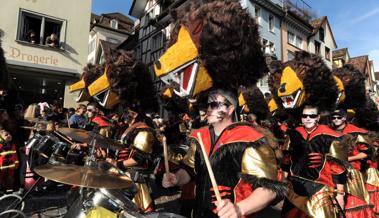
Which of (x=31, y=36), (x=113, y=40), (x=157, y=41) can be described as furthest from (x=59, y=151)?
(x=113, y=40)

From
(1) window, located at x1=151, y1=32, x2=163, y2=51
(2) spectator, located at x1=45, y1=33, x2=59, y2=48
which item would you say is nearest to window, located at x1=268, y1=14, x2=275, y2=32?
(1) window, located at x1=151, y1=32, x2=163, y2=51

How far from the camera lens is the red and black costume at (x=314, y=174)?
309 cm

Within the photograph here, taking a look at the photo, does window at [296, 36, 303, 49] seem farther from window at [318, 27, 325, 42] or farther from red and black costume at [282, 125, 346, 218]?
red and black costume at [282, 125, 346, 218]

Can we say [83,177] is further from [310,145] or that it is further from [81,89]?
[81,89]

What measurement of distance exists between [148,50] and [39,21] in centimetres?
1021

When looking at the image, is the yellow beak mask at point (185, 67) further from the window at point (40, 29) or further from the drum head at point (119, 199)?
the window at point (40, 29)

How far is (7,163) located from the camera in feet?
15.3

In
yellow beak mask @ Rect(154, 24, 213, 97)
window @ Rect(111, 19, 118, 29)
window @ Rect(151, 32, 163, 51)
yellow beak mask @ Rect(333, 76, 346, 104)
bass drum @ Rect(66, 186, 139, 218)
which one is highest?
window @ Rect(111, 19, 118, 29)

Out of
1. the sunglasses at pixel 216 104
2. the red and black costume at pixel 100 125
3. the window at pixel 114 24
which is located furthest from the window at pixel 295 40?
the sunglasses at pixel 216 104

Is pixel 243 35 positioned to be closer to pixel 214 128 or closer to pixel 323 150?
pixel 214 128

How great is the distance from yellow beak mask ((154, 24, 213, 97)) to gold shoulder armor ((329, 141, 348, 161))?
194cm

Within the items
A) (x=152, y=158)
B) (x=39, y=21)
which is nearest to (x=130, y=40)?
(x=39, y=21)

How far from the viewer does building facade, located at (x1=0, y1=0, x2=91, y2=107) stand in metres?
12.6

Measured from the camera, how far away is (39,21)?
44.4 ft
